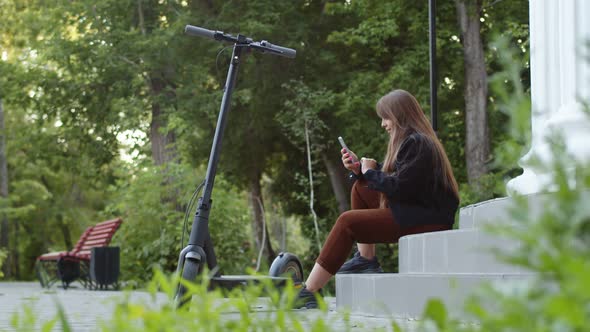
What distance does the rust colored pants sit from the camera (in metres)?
5.83

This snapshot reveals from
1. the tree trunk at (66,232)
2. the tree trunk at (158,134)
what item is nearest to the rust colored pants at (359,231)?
the tree trunk at (158,134)

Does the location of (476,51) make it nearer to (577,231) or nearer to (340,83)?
(340,83)

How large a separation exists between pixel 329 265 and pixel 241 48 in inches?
60.6

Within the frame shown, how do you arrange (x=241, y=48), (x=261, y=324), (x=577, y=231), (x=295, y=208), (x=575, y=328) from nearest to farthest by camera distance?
(x=575, y=328) < (x=577, y=231) < (x=261, y=324) < (x=241, y=48) < (x=295, y=208)

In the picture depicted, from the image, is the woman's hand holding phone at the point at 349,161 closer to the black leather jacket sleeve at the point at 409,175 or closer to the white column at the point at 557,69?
the black leather jacket sleeve at the point at 409,175

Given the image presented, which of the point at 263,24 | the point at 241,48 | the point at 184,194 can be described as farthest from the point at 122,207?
the point at 241,48

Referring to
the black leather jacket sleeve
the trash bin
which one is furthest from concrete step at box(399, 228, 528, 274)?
the trash bin

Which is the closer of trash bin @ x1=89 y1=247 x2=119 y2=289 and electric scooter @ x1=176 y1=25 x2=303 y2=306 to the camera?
electric scooter @ x1=176 y1=25 x2=303 y2=306

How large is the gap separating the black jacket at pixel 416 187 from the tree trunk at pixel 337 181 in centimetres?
1388

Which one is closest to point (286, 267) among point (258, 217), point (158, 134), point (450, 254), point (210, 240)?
point (210, 240)

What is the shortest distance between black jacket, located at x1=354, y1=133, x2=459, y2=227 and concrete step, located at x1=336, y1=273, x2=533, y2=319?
47 cm

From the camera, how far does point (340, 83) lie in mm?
18969

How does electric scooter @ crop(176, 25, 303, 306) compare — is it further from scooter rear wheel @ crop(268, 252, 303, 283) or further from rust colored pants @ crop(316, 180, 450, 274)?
rust colored pants @ crop(316, 180, 450, 274)

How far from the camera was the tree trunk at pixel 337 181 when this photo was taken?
19828 mm
